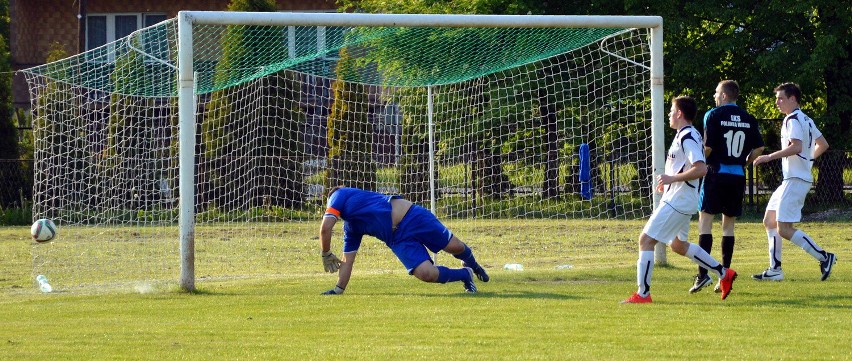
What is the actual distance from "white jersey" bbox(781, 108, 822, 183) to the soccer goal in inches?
69.2

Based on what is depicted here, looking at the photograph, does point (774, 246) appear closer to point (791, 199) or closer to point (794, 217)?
point (794, 217)

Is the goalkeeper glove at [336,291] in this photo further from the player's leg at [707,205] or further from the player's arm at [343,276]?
the player's leg at [707,205]

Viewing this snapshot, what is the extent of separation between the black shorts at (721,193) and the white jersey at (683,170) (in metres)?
1.22

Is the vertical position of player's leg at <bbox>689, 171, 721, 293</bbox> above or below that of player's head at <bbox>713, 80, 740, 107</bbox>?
below

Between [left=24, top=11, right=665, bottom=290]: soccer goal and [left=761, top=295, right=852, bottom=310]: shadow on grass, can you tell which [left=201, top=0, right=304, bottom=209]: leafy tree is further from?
[left=761, top=295, right=852, bottom=310]: shadow on grass

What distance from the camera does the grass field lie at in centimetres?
692

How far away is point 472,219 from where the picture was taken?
18.1 meters

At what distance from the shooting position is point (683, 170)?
8.96 meters

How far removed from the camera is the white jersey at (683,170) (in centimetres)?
891

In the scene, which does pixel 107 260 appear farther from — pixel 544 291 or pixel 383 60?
pixel 544 291

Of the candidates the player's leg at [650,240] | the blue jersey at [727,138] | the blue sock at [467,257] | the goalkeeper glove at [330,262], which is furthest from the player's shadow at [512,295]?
the blue jersey at [727,138]

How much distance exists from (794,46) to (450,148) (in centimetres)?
1023

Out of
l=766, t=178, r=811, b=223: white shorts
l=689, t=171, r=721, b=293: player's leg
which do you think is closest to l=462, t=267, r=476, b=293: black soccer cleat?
l=689, t=171, r=721, b=293: player's leg

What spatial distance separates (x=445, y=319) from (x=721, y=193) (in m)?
3.22
